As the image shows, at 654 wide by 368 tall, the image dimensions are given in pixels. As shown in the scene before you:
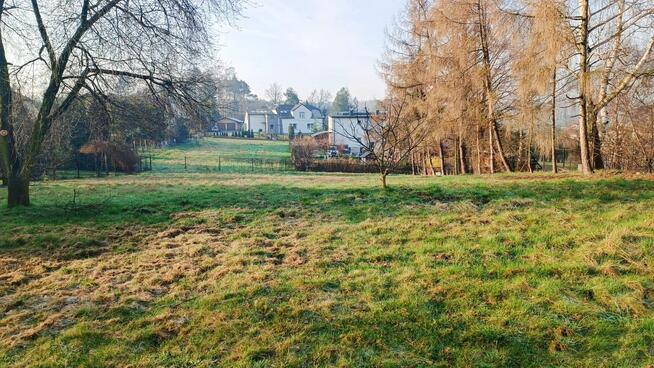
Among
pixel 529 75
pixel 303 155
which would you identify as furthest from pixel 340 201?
pixel 303 155

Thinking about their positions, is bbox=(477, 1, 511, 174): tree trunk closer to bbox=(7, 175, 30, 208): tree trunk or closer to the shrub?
the shrub

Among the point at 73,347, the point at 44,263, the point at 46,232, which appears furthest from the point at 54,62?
the point at 73,347

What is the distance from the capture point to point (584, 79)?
33.9 feet

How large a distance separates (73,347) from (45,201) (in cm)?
864

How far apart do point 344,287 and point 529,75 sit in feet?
33.2

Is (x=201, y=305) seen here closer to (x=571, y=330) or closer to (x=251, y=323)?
(x=251, y=323)

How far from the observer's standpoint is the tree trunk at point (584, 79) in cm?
1039

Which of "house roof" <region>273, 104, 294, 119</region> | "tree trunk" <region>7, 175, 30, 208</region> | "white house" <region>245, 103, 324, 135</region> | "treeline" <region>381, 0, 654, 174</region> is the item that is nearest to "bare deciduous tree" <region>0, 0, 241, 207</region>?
"tree trunk" <region>7, 175, 30, 208</region>

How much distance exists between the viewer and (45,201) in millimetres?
10086

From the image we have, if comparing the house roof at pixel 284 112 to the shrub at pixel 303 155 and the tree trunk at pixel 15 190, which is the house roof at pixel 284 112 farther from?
the tree trunk at pixel 15 190

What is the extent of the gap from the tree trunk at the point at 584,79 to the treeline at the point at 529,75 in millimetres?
27

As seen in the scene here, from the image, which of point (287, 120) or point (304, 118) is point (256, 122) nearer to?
point (287, 120)

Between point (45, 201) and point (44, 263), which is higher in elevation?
point (45, 201)

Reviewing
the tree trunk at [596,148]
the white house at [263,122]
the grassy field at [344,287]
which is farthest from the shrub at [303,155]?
the white house at [263,122]
